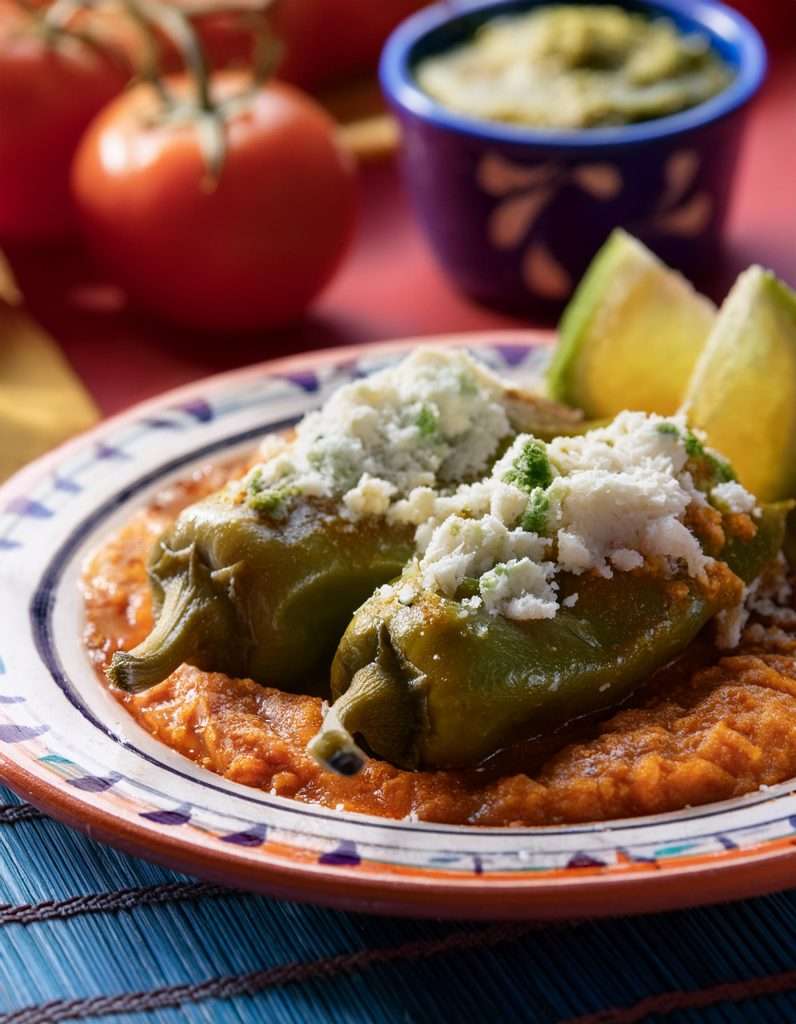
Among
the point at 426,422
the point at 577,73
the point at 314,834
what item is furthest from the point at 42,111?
the point at 314,834

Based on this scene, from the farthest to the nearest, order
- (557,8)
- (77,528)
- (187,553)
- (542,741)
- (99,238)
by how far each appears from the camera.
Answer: (557,8)
(99,238)
(77,528)
(187,553)
(542,741)

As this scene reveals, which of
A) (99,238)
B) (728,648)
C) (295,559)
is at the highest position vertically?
(295,559)

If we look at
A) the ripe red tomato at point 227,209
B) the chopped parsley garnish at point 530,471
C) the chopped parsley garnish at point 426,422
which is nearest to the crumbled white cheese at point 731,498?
the chopped parsley garnish at point 530,471

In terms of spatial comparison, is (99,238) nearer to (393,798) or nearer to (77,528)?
(77,528)

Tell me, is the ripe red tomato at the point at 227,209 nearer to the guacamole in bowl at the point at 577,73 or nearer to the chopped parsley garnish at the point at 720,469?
the guacamole in bowl at the point at 577,73

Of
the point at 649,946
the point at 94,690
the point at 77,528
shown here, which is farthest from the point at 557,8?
the point at 649,946

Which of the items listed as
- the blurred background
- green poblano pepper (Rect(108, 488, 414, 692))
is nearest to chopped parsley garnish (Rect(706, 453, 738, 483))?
green poblano pepper (Rect(108, 488, 414, 692))
